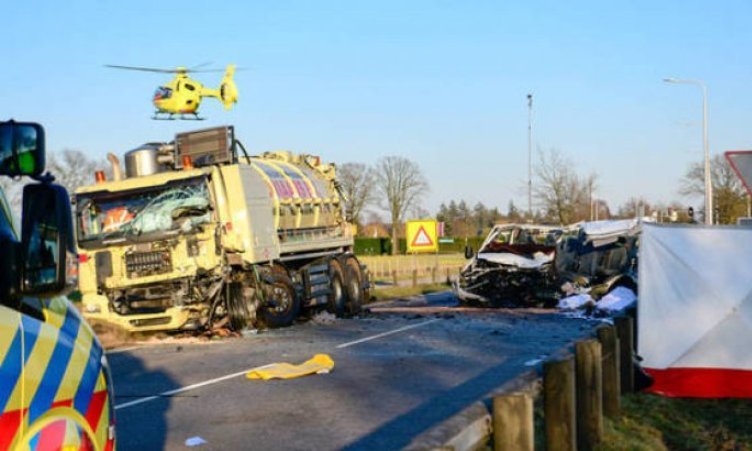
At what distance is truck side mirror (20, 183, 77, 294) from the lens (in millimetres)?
3566

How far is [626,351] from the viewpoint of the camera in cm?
1019

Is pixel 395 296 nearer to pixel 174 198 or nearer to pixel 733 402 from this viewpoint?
pixel 174 198

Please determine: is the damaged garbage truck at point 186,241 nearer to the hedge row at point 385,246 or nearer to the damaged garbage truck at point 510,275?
the damaged garbage truck at point 510,275

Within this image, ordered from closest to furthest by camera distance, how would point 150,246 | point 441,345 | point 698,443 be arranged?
1. point 698,443
2. point 441,345
3. point 150,246

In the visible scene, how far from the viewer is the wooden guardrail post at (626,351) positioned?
395 inches

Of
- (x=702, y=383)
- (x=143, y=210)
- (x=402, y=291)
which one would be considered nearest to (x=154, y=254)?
(x=143, y=210)

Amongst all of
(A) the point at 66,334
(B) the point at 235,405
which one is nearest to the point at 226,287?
(B) the point at 235,405

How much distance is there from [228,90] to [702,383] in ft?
63.6

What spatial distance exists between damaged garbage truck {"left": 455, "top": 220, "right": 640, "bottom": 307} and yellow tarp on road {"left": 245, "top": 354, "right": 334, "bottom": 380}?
34.7 feet

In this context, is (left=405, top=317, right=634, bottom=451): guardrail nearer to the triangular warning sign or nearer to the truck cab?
the truck cab

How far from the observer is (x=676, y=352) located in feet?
33.2

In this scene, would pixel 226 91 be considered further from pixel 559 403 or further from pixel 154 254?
pixel 559 403

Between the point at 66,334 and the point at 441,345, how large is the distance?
10854mm

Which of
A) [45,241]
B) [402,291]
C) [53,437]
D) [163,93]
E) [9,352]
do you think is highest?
[163,93]
